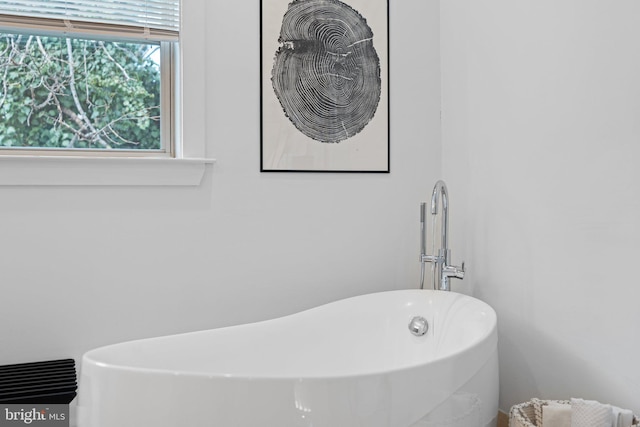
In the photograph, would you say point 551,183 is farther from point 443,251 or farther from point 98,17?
point 98,17

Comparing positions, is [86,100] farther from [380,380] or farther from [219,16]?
[380,380]

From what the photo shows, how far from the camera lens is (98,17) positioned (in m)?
1.95

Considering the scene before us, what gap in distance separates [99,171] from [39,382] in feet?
2.34

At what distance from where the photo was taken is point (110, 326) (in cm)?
199

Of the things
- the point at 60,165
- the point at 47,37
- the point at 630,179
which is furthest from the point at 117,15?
the point at 630,179

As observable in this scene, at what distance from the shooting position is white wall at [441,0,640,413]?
1633 millimetres

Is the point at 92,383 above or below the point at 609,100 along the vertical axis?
below

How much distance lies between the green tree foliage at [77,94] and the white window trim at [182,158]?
0.11m

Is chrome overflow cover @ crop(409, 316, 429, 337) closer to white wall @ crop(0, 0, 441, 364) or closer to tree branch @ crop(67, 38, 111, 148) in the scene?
white wall @ crop(0, 0, 441, 364)

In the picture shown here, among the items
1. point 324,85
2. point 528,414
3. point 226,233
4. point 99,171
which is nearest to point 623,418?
point 528,414

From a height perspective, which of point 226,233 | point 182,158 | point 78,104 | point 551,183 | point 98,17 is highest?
point 98,17

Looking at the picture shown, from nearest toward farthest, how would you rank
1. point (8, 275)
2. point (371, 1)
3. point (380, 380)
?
point (380, 380) → point (8, 275) → point (371, 1)

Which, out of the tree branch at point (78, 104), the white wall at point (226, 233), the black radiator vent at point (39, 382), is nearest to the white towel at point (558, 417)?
the white wall at point (226, 233)

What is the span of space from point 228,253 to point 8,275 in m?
0.75
